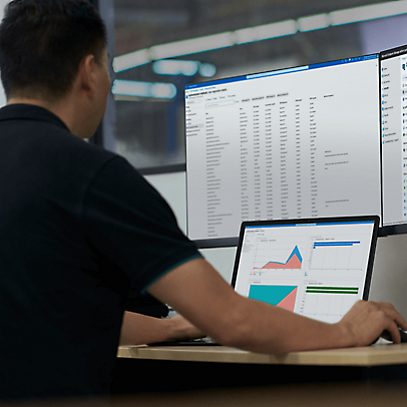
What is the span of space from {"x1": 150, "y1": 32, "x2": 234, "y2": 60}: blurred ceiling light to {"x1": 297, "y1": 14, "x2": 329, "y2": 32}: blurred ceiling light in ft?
1.12

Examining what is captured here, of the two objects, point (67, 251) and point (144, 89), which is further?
point (144, 89)

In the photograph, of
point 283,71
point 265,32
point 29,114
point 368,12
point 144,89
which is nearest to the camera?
point 29,114

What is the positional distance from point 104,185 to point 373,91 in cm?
92

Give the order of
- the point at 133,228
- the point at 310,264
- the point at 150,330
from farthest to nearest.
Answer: the point at 310,264 < the point at 150,330 < the point at 133,228

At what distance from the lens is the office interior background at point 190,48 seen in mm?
2309

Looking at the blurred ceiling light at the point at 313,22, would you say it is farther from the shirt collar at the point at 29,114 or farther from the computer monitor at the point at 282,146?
the shirt collar at the point at 29,114

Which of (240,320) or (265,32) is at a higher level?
(265,32)

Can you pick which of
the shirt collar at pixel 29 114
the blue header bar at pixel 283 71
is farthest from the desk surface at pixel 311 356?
the blue header bar at pixel 283 71

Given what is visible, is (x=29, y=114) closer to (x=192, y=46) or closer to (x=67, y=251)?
(x=67, y=251)

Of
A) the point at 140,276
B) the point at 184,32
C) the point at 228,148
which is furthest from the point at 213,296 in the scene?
the point at 184,32

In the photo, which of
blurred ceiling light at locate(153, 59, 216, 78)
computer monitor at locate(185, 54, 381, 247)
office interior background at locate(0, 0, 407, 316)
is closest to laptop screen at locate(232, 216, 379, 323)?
computer monitor at locate(185, 54, 381, 247)

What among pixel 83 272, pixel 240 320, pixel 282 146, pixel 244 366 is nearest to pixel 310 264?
pixel 244 366

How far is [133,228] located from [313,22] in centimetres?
193

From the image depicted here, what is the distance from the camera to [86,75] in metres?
0.96
